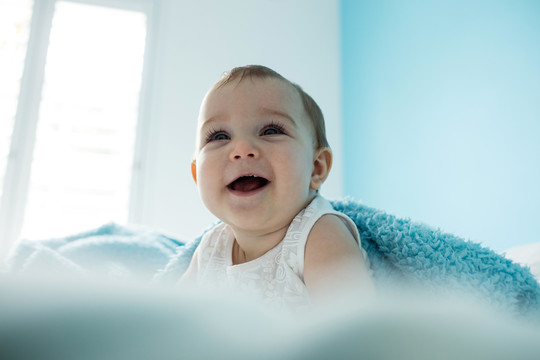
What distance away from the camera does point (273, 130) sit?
668 mm

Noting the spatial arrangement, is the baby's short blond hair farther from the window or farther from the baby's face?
the window

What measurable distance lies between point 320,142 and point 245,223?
0.22m

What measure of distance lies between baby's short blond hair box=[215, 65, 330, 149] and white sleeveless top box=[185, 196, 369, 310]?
0.39ft

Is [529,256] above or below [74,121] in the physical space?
below

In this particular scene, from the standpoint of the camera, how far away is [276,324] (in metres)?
0.15

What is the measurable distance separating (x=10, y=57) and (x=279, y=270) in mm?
2857

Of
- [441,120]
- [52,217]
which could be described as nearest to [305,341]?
[441,120]

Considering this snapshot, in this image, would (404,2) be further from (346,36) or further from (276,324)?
(276,324)

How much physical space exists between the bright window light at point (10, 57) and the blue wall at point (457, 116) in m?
2.22

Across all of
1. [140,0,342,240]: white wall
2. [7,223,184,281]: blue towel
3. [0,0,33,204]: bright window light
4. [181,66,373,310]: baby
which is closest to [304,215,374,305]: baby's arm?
[181,66,373,310]: baby

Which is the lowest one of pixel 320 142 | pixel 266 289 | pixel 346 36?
pixel 266 289

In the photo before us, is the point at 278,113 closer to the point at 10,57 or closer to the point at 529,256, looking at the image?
the point at 529,256

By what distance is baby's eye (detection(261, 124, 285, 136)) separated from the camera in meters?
0.66

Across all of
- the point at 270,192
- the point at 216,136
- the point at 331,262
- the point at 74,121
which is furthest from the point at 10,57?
the point at 331,262
